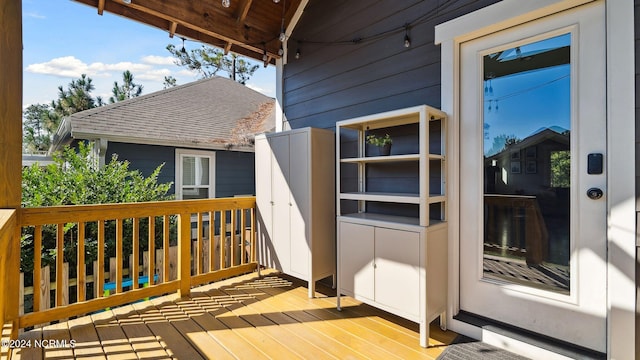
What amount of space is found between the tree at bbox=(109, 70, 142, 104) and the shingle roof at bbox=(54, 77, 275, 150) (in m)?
15.2

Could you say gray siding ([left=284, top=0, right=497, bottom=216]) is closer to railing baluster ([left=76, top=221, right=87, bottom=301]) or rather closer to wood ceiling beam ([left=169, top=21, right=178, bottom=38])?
wood ceiling beam ([left=169, top=21, right=178, bottom=38])

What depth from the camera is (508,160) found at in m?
2.13

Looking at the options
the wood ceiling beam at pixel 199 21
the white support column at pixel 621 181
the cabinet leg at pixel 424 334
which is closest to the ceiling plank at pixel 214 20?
the wood ceiling beam at pixel 199 21

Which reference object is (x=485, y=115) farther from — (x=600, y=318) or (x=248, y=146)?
(x=248, y=146)

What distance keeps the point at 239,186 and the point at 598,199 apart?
6560 mm

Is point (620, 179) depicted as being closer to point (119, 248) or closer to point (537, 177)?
point (537, 177)

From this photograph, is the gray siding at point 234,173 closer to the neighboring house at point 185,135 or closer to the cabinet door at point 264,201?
the neighboring house at point 185,135

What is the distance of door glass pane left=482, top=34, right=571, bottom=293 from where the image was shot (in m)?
1.91

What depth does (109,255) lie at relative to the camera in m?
3.77

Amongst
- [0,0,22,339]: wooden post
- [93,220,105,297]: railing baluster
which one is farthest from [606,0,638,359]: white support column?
[0,0,22,339]: wooden post

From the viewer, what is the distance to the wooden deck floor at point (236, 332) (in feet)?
6.63

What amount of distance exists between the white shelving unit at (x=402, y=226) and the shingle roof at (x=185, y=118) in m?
4.52

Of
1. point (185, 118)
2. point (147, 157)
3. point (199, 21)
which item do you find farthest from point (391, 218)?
point (185, 118)

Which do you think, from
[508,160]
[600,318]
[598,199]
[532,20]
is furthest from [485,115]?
[600,318]
